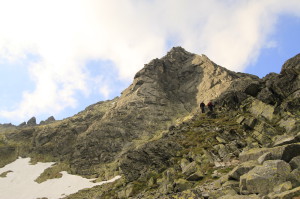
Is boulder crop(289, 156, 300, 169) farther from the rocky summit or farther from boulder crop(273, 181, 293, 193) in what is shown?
boulder crop(273, 181, 293, 193)

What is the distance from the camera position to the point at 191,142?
3719 centimetres

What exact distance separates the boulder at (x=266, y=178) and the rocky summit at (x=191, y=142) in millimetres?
52

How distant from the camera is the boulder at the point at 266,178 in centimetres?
1412

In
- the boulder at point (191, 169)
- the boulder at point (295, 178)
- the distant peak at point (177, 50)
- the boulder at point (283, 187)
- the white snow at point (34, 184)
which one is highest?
the distant peak at point (177, 50)

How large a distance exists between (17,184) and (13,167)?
1688 cm

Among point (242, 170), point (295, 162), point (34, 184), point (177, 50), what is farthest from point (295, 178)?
point (177, 50)

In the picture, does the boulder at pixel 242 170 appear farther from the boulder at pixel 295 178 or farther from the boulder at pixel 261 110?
the boulder at pixel 261 110

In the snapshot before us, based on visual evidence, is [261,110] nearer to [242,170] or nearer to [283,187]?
[242,170]

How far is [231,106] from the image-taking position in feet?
159

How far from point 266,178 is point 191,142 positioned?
900 inches

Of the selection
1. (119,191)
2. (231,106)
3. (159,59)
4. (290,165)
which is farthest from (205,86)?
(290,165)


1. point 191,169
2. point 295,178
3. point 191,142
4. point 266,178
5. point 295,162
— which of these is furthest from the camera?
point 191,142

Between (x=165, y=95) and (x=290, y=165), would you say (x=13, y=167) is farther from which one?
(x=290, y=165)

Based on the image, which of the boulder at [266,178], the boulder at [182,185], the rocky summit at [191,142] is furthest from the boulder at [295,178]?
the boulder at [182,185]
